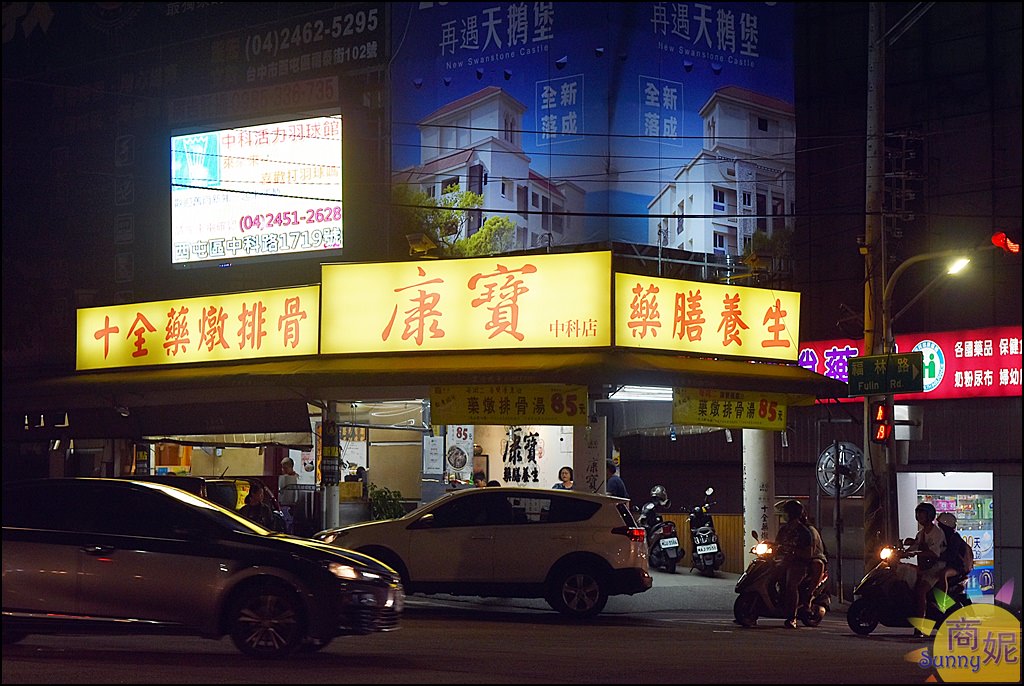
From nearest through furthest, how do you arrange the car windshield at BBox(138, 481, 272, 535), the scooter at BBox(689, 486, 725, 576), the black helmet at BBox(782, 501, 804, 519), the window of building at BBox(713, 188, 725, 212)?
the car windshield at BBox(138, 481, 272, 535) → the black helmet at BBox(782, 501, 804, 519) → the scooter at BBox(689, 486, 725, 576) → the window of building at BBox(713, 188, 725, 212)

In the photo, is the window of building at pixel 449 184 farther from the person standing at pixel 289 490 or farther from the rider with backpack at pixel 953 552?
the rider with backpack at pixel 953 552

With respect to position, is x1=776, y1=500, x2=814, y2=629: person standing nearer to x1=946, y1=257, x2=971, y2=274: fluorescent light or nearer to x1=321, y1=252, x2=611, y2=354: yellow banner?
x1=321, y1=252, x2=611, y2=354: yellow banner

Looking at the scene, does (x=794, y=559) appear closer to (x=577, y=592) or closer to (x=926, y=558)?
(x=926, y=558)

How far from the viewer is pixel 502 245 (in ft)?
105

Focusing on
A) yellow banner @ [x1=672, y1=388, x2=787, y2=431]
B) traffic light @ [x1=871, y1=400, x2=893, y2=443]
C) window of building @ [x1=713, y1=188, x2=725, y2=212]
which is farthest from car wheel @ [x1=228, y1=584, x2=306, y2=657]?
window of building @ [x1=713, y1=188, x2=725, y2=212]

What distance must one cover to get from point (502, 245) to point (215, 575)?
2200 cm

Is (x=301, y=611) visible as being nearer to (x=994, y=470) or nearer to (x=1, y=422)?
(x=1, y=422)

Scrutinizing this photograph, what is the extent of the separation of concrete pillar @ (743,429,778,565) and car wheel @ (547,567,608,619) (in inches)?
226

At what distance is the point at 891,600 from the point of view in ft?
51.6

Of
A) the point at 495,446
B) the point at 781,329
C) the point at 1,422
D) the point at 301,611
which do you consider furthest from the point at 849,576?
the point at 301,611

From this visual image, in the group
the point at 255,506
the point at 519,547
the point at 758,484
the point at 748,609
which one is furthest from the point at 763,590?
the point at 255,506

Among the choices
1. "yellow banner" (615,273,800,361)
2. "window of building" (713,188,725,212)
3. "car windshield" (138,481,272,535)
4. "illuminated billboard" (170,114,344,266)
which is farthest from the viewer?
"window of building" (713,188,725,212)

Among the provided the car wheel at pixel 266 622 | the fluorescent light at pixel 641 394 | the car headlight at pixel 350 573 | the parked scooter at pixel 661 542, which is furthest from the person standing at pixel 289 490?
the car wheel at pixel 266 622

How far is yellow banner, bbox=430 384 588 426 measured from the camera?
18797 millimetres
